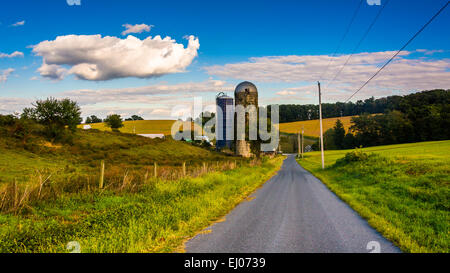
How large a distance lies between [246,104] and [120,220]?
59546 millimetres

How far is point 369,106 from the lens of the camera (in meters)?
136

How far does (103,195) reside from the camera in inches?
512

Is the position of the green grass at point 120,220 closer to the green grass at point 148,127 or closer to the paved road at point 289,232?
the paved road at point 289,232

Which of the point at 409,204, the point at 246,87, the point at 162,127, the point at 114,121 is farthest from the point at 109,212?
the point at 162,127

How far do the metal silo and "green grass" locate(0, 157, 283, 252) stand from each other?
60808 mm

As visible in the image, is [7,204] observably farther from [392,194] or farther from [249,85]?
[249,85]

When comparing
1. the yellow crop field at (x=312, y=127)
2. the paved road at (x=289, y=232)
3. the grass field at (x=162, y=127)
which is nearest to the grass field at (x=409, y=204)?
the paved road at (x=289, y=232)

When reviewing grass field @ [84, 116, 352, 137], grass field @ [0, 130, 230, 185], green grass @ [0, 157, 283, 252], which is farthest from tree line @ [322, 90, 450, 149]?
green grass @ [0, 157, 283, 252]

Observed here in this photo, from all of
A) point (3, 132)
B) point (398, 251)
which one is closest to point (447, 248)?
point (398, 251)

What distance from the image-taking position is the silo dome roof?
68.4 metres

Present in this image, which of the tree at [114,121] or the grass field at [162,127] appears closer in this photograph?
the tree at [114,121]

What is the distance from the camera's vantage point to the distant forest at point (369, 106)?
90469 millimetres

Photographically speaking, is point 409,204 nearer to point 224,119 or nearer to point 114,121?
point 224,119

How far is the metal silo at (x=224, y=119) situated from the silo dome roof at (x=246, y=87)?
8.16 metres
